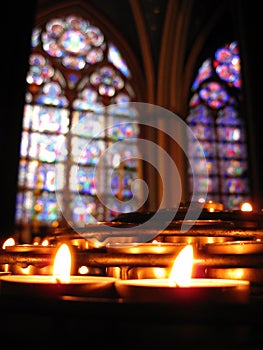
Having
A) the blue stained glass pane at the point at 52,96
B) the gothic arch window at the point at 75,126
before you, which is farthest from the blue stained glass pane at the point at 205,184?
the blue stained glass pane at the point at 52,96

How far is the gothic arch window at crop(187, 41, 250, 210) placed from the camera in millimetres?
8047

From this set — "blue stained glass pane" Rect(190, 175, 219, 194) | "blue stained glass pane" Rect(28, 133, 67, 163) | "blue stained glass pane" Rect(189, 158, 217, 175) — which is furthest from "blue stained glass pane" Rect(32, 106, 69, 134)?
"blue stained glass pane" Rect(190, 175, 219, 194)

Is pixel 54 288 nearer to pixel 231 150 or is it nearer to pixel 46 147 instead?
pixel 46 147

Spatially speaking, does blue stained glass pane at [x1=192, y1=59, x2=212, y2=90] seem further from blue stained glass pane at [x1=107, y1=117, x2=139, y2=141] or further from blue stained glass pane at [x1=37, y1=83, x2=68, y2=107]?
blue stained glass pane at [x1=37, y1=83, x2=68, y2=107]

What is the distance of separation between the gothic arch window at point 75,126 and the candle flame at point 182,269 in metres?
6.65

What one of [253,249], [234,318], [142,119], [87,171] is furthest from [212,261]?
[142,119]

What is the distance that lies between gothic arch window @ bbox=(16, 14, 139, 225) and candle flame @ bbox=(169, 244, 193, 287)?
665 cm

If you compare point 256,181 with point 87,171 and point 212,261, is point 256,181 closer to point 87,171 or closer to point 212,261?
point 212,261

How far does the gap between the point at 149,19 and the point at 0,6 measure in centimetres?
618

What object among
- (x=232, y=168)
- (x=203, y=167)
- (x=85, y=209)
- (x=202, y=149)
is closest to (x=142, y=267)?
(x=85, y=209)

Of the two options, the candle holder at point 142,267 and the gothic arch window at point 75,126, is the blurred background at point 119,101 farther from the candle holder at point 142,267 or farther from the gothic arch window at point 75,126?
the candle holder at point 142,267

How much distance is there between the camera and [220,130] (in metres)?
8.32

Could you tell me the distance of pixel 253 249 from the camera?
50 cm

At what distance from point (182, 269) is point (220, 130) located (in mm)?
8102
